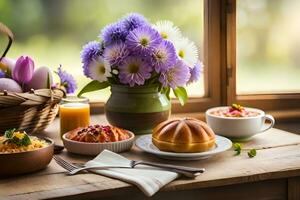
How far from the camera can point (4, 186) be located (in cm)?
105

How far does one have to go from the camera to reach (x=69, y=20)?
5.88 ft

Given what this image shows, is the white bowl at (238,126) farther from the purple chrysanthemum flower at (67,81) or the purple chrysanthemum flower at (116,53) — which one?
the purple chrysanthemum flower at (67,81)

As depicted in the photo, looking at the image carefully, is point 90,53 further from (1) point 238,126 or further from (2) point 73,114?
(1) point 238,126

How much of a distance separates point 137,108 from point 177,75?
15 cm

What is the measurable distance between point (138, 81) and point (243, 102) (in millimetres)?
621

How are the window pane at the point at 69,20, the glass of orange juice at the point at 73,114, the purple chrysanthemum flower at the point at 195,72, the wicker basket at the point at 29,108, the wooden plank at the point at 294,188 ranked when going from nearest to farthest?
the wooden plank at the point at 294,188 → the wicker basket at the point at 29,108 → the glass of orange juice at the point at 73,114 → the purple chrysanthemum flower at the point at 195,72 → the window pane at the point at 69,20

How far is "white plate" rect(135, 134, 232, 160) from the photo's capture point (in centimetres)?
121

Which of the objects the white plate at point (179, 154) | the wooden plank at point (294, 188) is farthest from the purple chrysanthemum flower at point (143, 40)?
the wooden plank at point (294, 188)

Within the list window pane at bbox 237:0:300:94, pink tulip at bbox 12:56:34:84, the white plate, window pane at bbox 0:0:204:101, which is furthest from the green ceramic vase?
window pane at bbox 237:0:300:94

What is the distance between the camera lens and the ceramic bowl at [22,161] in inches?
42.6

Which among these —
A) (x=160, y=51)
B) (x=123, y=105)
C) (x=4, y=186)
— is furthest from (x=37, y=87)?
(x=4, y=186)

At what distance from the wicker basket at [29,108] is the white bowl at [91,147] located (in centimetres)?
15

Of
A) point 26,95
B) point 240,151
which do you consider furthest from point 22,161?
point 240,151

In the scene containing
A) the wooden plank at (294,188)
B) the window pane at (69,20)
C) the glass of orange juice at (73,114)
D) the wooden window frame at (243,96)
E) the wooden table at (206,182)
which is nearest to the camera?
the wooden table at (206,182)
